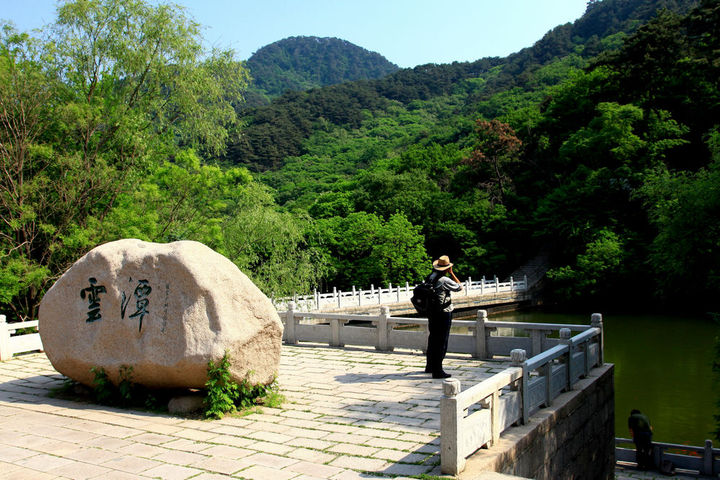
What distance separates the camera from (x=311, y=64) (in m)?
156

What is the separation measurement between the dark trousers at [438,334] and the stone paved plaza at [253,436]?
1.06ft

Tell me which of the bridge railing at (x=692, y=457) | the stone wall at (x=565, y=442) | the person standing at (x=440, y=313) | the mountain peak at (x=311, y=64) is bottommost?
the bridge railing at (x=692, y=457)

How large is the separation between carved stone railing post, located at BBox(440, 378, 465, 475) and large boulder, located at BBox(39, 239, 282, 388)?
Answer: 2.68 metres

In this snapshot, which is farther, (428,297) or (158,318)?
(428,297)

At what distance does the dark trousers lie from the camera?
740cm

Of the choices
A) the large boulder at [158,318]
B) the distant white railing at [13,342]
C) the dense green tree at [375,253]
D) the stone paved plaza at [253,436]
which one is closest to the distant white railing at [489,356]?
the stone paved plaza at [253,436]

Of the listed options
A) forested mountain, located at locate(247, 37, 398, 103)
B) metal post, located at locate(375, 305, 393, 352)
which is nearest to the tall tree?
metal post, located at locate(375, 305, 393, 352)

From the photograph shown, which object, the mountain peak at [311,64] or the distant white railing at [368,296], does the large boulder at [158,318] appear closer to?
the distant white railing at [368,296]

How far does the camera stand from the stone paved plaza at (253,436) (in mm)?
Result: 4574

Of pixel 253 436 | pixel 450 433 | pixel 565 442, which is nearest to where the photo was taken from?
pixel 450 433

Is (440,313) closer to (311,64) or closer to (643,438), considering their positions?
(643,438)

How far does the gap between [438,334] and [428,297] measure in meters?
0.51

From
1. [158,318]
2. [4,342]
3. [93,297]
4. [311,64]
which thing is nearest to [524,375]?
[158,318]

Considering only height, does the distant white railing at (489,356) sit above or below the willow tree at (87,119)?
below
